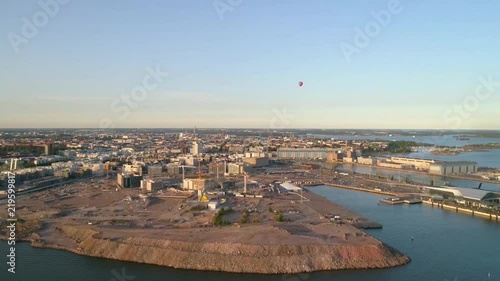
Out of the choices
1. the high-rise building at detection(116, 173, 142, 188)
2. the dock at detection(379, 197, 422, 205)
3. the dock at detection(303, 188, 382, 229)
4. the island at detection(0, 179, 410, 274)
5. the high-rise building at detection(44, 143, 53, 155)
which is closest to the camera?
the island at detection(0, 179, 410, 274)

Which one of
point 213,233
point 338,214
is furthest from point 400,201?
point 213,233

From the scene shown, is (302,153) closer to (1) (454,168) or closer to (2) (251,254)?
(1) (454,168)

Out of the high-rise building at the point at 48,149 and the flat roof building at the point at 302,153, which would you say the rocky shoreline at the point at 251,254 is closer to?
the high-rise building at the point at 48,149

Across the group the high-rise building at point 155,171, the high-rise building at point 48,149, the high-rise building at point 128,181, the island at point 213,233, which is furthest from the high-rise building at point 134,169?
the high-rise building at point 48,149

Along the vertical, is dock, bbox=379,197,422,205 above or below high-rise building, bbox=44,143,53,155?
below

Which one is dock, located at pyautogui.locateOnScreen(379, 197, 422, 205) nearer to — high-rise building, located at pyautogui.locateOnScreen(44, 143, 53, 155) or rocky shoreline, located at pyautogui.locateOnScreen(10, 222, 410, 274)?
rocky shoreline, located at pyautogui.locateOnScreen(10, 222, 410, 274)

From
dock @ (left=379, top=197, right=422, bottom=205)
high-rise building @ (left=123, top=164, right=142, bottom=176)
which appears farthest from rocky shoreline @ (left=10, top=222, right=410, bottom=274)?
high-rise building @ (left=123, top=164, right=142, bottom=176)

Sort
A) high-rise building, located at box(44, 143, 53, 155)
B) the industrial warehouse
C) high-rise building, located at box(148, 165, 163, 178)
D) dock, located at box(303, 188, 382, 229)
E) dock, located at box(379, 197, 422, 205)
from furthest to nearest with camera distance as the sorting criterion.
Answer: high-rise building, located at box(44, 143, 53, 155) < high-rise building, located at box(148, 165, 163, 178) < dock, located at box(379, 197, 422, 205) < the industrial warehouse < dock, located at box(303, 188, 382, 229)

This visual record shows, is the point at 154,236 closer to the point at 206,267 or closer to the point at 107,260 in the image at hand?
the point at 107,260
